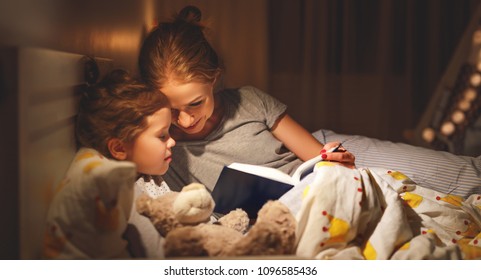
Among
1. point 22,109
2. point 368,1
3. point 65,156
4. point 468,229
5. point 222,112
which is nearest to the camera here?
point 22,109

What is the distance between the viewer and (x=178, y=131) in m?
1.23

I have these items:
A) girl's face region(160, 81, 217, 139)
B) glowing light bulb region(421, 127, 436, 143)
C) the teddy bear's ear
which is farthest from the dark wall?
glowing light bulb region(421, 127, 436, 143)

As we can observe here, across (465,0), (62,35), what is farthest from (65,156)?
(465,0)

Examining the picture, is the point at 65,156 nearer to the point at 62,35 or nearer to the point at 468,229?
the point at 62,35

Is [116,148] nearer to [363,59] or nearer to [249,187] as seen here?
[249,187]

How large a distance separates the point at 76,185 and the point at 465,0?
1.40 m

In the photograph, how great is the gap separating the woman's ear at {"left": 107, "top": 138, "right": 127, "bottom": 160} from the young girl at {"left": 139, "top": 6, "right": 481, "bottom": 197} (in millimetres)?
161

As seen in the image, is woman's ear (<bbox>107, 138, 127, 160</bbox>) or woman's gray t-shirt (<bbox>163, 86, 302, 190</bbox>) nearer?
woman's ear (<bbox>107, 138, 127, 160</bbox>)

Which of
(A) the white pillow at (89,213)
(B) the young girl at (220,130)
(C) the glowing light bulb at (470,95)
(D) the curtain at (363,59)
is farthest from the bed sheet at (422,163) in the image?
(A) the white pillow at (89,213)

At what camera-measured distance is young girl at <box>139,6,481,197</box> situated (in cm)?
120

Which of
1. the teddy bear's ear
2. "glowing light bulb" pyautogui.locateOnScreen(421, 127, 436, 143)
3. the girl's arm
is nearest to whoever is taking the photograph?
the teddy bear's ear

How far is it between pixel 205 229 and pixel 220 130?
33cm

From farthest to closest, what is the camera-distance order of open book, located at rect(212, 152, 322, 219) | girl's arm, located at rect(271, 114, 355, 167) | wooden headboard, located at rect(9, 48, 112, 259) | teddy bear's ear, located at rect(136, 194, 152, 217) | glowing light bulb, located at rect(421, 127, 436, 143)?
glowing light bulb, located at rect(421, 127, 436, 143) < girl's arm, located at rect(271, 114, 355, 167) < open book, located at rect(212, 152, 322, 219) < teddy bear's ear, located at rect(136, 194, 152, 217) < wooden headboard, located at rect(9, 48, 112, 259)

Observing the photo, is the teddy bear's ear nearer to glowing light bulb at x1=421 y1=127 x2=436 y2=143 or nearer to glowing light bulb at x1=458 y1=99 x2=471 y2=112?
glowing light bulb at x1=421 y1=127 x2=436 y2=143
